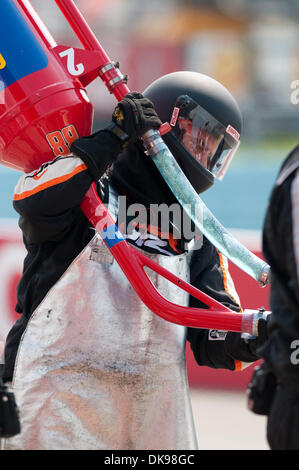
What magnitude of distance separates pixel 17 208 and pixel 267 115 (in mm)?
16625

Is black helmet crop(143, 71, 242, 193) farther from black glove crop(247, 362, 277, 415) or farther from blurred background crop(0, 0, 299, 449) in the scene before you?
blurred background crop(0, 0, 299, 449)

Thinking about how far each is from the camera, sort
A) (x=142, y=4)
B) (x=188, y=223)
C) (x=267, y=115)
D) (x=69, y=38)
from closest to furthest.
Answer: (x=188, y=223) → (x=267, y=115) → (x=69, y=38) → (x=142, y=4)

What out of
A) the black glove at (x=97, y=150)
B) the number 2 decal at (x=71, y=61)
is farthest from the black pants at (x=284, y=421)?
the number 2 decal at (x=71, y=61)

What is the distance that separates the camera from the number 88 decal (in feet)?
8.43

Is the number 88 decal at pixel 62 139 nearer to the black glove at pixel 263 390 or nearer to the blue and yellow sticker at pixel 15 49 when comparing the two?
the blue and yellow sticker at pixel 15 49

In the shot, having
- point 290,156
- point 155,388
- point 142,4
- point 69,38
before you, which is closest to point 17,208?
point 155,388

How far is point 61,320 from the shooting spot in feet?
8.41

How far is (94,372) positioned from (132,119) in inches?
32.1

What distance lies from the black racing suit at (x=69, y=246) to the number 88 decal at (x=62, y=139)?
92 mm

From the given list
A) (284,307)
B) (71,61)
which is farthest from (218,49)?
(284,307)

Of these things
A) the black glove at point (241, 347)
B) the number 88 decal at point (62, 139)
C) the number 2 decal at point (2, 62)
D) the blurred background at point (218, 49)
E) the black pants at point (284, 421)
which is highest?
the number 2 decal at point (2, 62)

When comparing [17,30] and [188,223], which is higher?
[17,30]

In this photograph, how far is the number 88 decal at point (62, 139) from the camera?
2.57m
